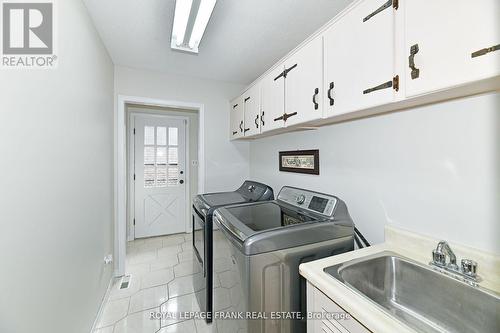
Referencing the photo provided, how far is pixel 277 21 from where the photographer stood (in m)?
1.62

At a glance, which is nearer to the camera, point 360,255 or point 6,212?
point 6,212

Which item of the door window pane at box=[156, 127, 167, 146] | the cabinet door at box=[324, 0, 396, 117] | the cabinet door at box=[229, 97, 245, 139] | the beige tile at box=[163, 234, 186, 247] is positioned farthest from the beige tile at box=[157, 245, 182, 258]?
the cabinet door at box=[324, 0, 396, 117]

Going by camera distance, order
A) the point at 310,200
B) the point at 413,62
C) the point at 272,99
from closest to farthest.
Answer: the point at 413,62 → the point at 310,200 → the point at 272,99

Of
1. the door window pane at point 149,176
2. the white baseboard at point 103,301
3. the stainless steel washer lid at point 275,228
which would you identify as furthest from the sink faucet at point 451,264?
the door window pane at point 149,176

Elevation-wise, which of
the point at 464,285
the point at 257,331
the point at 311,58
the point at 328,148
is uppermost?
the point at 311,58

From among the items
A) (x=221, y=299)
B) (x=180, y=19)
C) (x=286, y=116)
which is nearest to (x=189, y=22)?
(x=180, y=19)

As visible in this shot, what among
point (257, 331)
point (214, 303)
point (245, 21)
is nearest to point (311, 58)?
point (245, 21)

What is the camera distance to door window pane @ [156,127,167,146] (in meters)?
3.65

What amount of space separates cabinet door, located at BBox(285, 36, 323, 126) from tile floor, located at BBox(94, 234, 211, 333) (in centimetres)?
166

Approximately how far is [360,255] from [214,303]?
1.07 metres

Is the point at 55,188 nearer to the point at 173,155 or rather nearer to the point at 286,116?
the point at 286,116

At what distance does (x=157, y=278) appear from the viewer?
2432 mm

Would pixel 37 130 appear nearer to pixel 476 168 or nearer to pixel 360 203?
pixel 360 203

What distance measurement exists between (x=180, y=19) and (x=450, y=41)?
1463 mm
